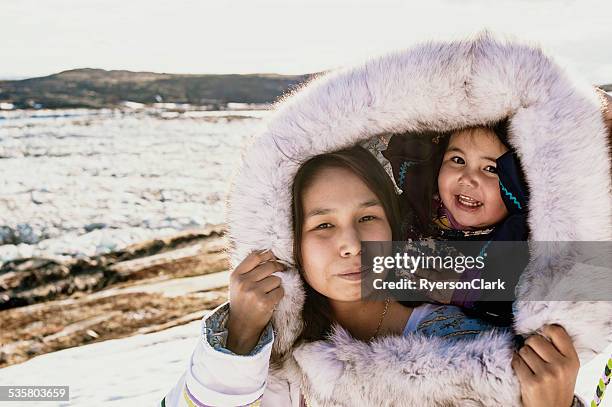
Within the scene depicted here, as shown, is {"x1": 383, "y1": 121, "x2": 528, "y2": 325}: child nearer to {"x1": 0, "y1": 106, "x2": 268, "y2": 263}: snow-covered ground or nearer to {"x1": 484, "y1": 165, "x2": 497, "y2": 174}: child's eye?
{"x1": 484, "y1": 165, "x2": 497, "y2": 174}: child's eye

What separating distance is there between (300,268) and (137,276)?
3217 mm

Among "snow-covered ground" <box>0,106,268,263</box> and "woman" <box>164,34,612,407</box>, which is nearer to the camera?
"woman" <box>164,34,612,407</box>

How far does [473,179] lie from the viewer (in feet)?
4.99

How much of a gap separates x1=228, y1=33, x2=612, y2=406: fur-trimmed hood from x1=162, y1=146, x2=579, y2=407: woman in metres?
0.04

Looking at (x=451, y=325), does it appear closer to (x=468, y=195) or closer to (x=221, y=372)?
(x=468, y=195)

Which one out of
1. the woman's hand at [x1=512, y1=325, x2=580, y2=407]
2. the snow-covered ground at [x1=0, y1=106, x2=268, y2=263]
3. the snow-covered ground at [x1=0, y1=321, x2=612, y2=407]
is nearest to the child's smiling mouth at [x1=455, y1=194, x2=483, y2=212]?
the woman's hand at [x1=512, y1=325, x2=580, y2=407]

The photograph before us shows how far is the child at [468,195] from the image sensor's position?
142 cm

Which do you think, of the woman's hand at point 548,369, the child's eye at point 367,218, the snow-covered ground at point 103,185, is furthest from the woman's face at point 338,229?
the woman's hand at point 548,369

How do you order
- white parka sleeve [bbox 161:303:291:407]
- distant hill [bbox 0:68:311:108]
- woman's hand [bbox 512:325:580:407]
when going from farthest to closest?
1. distant hill [bbox 0:68:311:108]
2. white parka sleeve [bbox 161:303:291:407]
3. woman's hand [bbox 512:325:580:407]

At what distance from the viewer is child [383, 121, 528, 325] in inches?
55.7

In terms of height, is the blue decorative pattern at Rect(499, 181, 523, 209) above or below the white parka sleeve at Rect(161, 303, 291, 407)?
above

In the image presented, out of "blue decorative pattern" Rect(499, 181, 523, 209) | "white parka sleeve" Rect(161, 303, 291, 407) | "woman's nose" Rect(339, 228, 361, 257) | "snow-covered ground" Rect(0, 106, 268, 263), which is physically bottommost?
"snow-covered ground" Rect(0, 106, 268, 263)

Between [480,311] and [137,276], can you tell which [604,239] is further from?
[137,276]

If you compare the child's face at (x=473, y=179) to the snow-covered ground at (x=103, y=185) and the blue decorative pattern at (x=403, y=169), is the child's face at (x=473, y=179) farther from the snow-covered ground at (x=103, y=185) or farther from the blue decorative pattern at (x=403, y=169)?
the snow-covered ground at (x=103, y=185)
